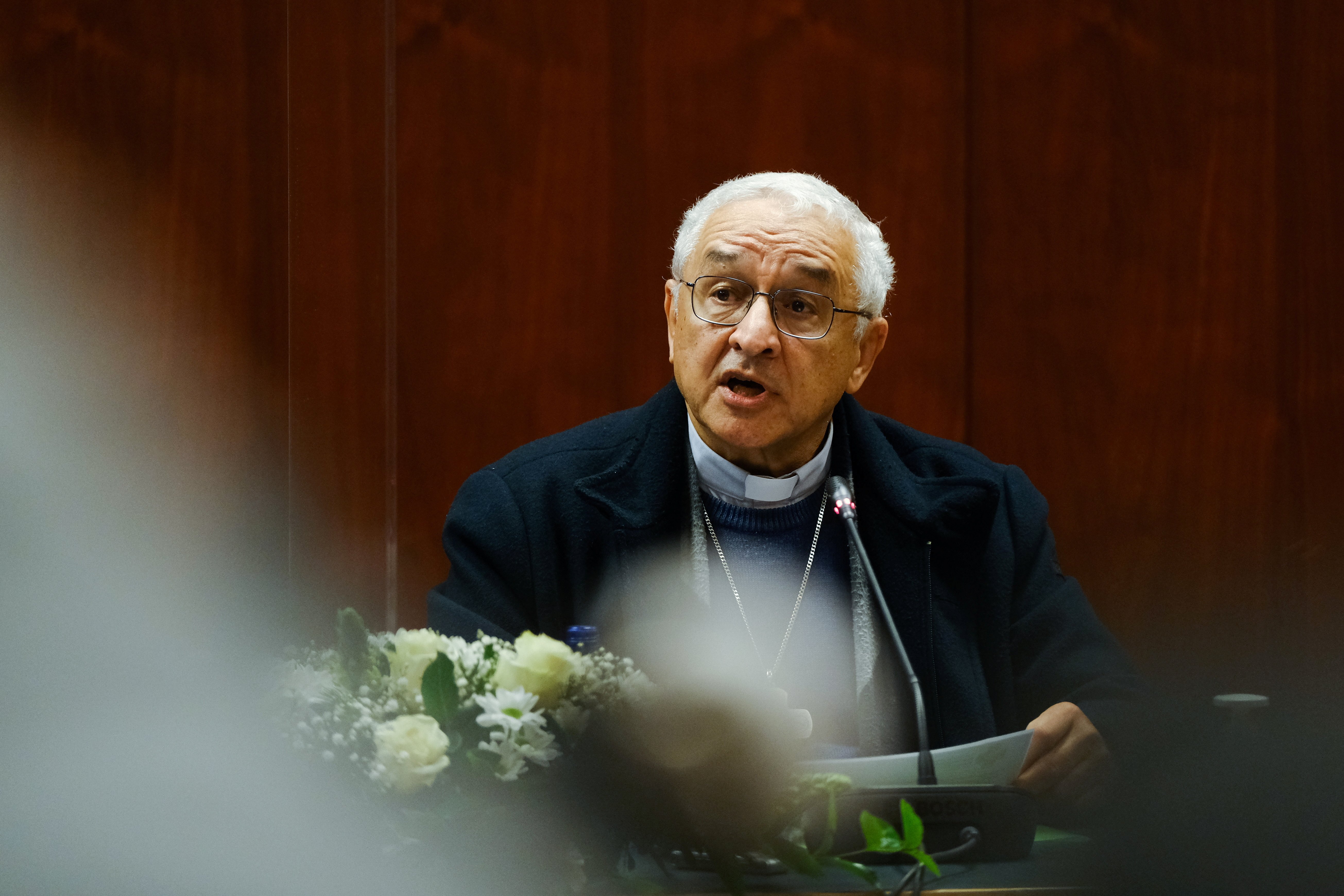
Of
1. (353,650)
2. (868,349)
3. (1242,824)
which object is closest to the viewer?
(1242,824)

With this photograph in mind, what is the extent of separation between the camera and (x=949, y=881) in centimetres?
111

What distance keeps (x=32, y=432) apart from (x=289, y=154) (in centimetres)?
83

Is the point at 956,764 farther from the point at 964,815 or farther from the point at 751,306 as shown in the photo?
the point at 751,306

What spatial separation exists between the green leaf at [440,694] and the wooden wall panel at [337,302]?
5.74ft

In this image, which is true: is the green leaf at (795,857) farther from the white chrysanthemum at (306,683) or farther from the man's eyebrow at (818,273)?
the man's eyebrow at (818,273)

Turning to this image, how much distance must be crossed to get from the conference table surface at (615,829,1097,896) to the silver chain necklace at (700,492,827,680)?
2.82 feet

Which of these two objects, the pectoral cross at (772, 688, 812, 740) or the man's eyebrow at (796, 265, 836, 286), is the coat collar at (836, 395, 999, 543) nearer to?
the man's eyebrow at (796, 265, 836, 286)

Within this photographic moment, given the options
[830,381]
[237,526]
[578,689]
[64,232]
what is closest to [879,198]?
[830,381]

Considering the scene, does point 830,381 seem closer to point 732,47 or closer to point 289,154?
point 732,47

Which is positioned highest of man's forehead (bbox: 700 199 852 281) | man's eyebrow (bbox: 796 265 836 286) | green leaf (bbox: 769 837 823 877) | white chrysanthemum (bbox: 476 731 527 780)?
man's forehead (bbox: 700 199 852 281)

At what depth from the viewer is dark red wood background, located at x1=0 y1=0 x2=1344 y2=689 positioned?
8.78ft

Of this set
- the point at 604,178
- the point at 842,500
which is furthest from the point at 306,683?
the point at 604,178

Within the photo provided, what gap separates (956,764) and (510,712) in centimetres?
51

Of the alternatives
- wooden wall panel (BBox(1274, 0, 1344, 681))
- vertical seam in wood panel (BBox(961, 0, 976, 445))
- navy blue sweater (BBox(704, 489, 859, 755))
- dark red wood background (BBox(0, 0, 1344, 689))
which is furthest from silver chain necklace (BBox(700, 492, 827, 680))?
wooden wall panel (BBox(1274, 0, 1344, 681))
